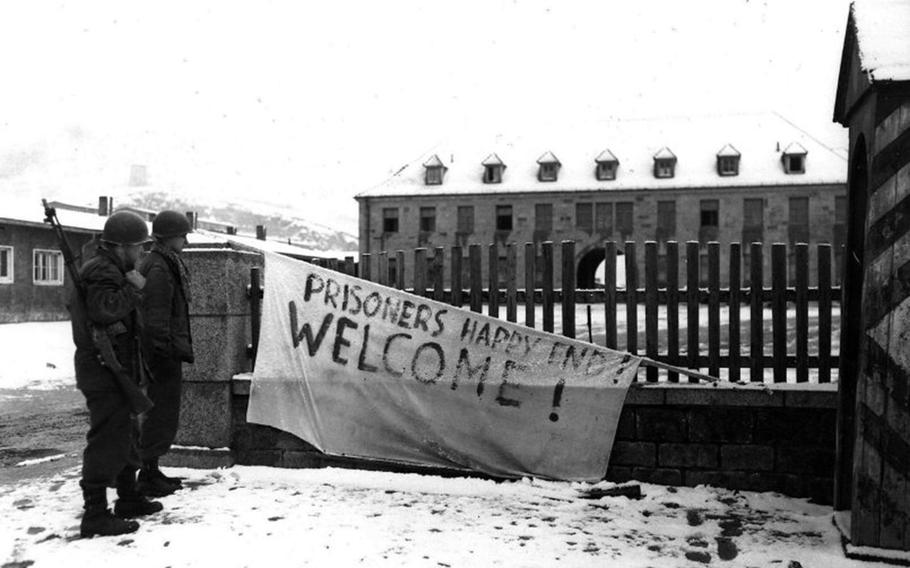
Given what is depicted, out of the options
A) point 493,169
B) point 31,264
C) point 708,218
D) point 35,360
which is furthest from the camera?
point 493,169

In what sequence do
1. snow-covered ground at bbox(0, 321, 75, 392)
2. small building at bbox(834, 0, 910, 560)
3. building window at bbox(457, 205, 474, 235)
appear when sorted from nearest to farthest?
small building at bbox(834, 0, 910, 560), snow-covered ground at bbox(0, 321, 75, 392), building window at bbox(457, 205, 474, 235)

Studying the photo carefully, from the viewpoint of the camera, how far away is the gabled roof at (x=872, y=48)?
425 centimetres

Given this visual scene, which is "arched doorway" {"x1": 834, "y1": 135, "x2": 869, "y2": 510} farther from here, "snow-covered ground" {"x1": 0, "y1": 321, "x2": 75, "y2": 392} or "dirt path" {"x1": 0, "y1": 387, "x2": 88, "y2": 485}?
"snow-covered ground" {"x1": 0, "y1": 321, "x2": 75, "y2": 392}

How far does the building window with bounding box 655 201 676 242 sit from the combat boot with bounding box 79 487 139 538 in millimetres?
43376

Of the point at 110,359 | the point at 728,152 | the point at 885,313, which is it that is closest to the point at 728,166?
the point at 728,152

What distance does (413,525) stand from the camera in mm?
4809

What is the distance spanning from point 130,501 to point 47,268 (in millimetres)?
31973

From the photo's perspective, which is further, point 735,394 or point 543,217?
point 543,217

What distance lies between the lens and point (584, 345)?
570cm

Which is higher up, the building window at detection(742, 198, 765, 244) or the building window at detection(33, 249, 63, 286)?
Answer: the building window at detection(742, 198, 765, 244)

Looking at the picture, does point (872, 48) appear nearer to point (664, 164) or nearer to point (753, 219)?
point (753, 219)

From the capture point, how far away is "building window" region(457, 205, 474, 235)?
48656 millimetres

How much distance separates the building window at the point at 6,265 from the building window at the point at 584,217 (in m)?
29.6

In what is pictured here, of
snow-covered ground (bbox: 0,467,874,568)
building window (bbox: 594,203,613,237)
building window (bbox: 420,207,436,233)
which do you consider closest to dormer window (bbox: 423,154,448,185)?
building window (bbox: 420,207,436,233)
